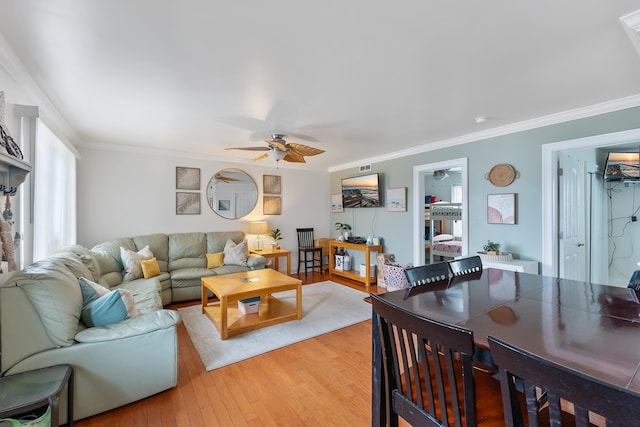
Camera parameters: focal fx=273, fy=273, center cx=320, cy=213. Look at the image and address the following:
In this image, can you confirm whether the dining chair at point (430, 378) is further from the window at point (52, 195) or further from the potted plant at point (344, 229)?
the potted plant at point (344, 229)

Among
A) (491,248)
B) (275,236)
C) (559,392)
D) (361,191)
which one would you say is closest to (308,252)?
(275,236)

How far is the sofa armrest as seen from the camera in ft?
5.93

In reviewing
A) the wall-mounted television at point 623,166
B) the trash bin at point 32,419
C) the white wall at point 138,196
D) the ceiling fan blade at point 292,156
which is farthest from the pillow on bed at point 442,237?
the trash bin at point 32,419

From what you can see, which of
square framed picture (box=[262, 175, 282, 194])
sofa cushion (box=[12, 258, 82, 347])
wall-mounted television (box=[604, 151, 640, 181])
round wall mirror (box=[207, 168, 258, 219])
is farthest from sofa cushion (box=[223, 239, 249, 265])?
wall-mounted television (box=[604, 151, 640, 181])

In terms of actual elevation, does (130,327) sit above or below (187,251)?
below

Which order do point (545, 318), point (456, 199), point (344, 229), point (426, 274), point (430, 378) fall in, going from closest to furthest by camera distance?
point (430, 378)
point (545, 318)
point (426, 274)
point (344, 229)
point (456, 199)

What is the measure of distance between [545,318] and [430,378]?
2.02 feet

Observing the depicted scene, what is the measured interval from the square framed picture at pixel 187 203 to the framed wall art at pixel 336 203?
2.97 meters

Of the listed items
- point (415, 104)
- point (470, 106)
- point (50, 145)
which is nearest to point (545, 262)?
point (470, 106)

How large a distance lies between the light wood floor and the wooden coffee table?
457 millimetres

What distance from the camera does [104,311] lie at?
77.6 inches

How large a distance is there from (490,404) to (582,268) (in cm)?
370

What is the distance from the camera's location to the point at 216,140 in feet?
13.3

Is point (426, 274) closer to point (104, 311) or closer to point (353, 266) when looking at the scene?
point (104, 311)
